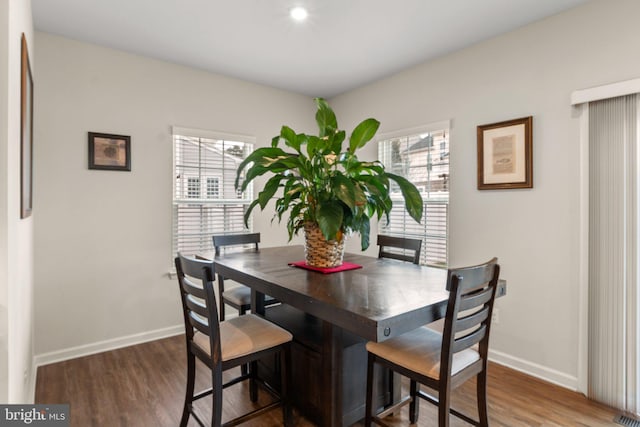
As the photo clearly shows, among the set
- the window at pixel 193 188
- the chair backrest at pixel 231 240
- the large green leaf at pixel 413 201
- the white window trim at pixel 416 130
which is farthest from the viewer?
the window at pixel 193 188

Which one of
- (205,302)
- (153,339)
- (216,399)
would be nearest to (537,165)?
(205,302)

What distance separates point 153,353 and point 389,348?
2354mm

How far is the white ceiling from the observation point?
245 centimetres

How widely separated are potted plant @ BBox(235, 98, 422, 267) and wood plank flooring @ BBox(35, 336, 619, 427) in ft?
3.68

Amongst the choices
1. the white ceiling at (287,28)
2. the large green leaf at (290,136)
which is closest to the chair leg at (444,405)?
the large green leaf at (290,136)

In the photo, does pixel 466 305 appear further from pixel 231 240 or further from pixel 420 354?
pixel 231 240

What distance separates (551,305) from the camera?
2602 millimetres

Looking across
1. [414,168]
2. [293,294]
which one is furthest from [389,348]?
[414,168]

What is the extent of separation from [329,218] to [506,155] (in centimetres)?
183

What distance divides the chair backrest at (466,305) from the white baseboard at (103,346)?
9.51ft

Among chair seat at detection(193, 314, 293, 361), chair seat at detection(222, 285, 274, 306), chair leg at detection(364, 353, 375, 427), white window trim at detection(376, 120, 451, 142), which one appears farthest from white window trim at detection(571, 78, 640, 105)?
chair seat at detection(222, 285, 274, 306)

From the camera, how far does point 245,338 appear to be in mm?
1849

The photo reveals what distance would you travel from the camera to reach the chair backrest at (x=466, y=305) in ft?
4.72

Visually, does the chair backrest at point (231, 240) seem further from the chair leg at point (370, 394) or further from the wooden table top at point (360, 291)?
the chair leg at point (370, 394)
